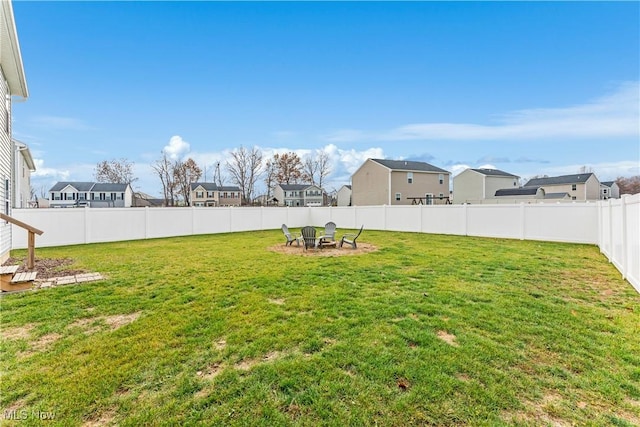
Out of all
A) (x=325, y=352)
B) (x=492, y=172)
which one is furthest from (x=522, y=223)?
(x=492, y=172)

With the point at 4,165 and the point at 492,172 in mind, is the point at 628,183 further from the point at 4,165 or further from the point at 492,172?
the point at 4,165

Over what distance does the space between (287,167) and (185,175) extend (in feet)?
61.2

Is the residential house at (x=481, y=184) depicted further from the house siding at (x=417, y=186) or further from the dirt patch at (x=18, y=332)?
the dirt patch at (x=18, y=332)

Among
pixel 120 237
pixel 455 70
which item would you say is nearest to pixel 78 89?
pixel 120 237

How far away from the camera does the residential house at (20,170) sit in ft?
54.0

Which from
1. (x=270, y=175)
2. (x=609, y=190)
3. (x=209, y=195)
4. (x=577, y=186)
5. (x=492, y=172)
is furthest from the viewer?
(x=209, y=195)

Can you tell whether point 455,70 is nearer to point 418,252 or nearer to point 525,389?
point 418,252

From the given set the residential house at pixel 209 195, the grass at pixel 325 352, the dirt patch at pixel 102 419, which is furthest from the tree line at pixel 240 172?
the dirt patch at pixel 102 419

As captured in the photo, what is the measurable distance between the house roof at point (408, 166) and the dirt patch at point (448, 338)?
2833cm

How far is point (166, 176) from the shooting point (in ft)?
166

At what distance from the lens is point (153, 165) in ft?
161

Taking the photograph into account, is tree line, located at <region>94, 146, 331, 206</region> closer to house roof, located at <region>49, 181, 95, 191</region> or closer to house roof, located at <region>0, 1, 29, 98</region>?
house roof, located at <region>49, 181, 95, 191</region>

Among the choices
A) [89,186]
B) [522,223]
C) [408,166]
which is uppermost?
[408,166]


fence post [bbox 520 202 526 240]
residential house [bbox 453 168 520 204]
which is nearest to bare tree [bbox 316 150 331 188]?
residential house [bbox 453 168 520 204]
